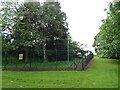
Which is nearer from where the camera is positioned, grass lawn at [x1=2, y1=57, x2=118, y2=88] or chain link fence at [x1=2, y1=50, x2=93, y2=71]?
grass lawn at [x1=2, y1=57, x2=118, y2=88]

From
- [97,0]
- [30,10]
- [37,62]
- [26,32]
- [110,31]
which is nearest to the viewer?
[97,0]

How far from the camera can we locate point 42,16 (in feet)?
31.9

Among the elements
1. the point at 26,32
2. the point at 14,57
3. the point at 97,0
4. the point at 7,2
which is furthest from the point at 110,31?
the point at 7,2

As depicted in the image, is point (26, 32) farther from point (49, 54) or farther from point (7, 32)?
point (49, 54)

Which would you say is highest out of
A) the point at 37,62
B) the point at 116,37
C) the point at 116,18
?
the point at 116,18

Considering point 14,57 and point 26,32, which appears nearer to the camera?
point 14,57

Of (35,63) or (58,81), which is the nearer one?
(58,81)

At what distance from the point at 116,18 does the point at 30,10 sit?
6220 millimetres

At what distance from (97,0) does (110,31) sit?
7.50 ft

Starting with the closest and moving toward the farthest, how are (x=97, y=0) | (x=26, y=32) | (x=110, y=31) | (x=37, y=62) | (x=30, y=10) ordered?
(x=97, y=0)
(x=110, y=31)
(x=37, y=62)
(x=26, y=32)
(x=30, y=10)

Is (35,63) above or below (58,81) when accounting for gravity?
above

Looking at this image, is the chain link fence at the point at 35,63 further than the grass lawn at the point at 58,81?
Yes

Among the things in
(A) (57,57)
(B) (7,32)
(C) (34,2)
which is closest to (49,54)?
(A) (57,57)

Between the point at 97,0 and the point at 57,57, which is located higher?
the point at 97,0
